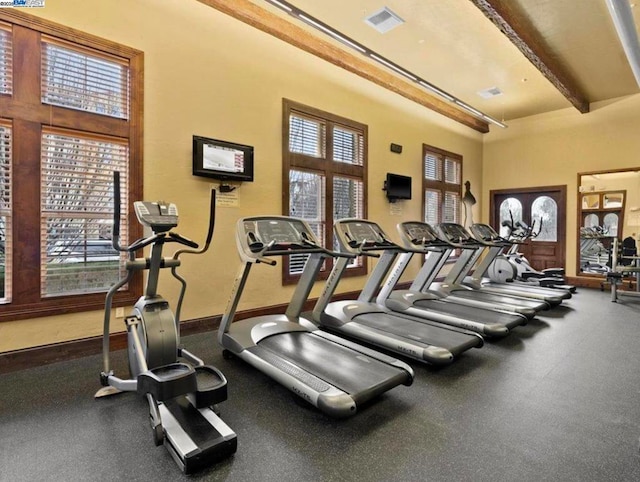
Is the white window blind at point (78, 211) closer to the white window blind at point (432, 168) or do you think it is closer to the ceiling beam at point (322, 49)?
the ceiling beam at point (322, 49)

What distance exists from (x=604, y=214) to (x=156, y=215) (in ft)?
29.4

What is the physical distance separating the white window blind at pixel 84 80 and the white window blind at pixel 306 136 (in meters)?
2.17

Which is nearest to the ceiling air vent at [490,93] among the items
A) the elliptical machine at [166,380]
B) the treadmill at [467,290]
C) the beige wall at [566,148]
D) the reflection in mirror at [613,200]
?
the beige wall at [566,148]

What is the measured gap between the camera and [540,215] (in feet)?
26.9

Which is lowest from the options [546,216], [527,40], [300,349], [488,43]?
[300,349]

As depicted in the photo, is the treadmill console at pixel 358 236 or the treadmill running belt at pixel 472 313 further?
the treadmill running belt at pixel 472 313

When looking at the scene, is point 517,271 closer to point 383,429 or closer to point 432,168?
point 432,168

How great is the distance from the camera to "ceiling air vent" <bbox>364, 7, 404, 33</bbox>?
429 centimetres

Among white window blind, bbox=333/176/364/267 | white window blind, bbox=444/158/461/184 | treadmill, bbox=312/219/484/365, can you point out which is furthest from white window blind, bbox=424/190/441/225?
treadmill, bbox=312/219/484/365

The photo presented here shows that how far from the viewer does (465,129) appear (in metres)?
8.42

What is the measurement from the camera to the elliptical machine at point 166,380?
6.05 ft

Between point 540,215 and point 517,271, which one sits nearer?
point 517,271

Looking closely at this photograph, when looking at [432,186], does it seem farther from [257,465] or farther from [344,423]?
[257,465]

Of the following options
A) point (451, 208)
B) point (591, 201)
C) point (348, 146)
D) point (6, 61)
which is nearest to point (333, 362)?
point (6, 61)
